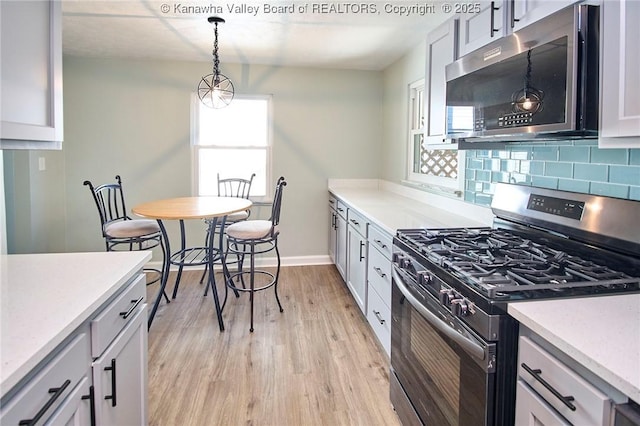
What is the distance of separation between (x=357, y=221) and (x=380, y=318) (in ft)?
3.01

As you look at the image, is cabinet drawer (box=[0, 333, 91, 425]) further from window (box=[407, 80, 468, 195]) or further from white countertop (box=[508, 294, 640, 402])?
window (box=[407, 80, 468, 195])

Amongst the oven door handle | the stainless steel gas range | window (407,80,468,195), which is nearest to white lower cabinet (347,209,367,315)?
window (407,80,468,195)

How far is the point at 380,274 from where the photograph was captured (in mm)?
2635

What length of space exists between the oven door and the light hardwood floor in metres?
0.39

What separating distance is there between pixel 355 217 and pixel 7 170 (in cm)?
314

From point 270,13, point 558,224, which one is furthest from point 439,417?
point 270,13

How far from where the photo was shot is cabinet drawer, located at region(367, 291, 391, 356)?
248 centimetres

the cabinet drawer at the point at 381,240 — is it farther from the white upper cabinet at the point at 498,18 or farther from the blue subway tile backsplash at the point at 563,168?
the white upper cabinet at the point at 498,18

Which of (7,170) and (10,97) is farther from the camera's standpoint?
(7,170)

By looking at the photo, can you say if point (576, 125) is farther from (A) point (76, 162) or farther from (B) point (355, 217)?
(A) point (76, 162)

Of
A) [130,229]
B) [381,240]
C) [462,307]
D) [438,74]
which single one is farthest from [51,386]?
[130,229]

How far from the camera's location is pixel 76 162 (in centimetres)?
445

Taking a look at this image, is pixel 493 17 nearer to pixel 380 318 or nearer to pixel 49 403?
pixel 380 318

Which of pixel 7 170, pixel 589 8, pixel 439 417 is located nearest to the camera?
pixel 589 8
